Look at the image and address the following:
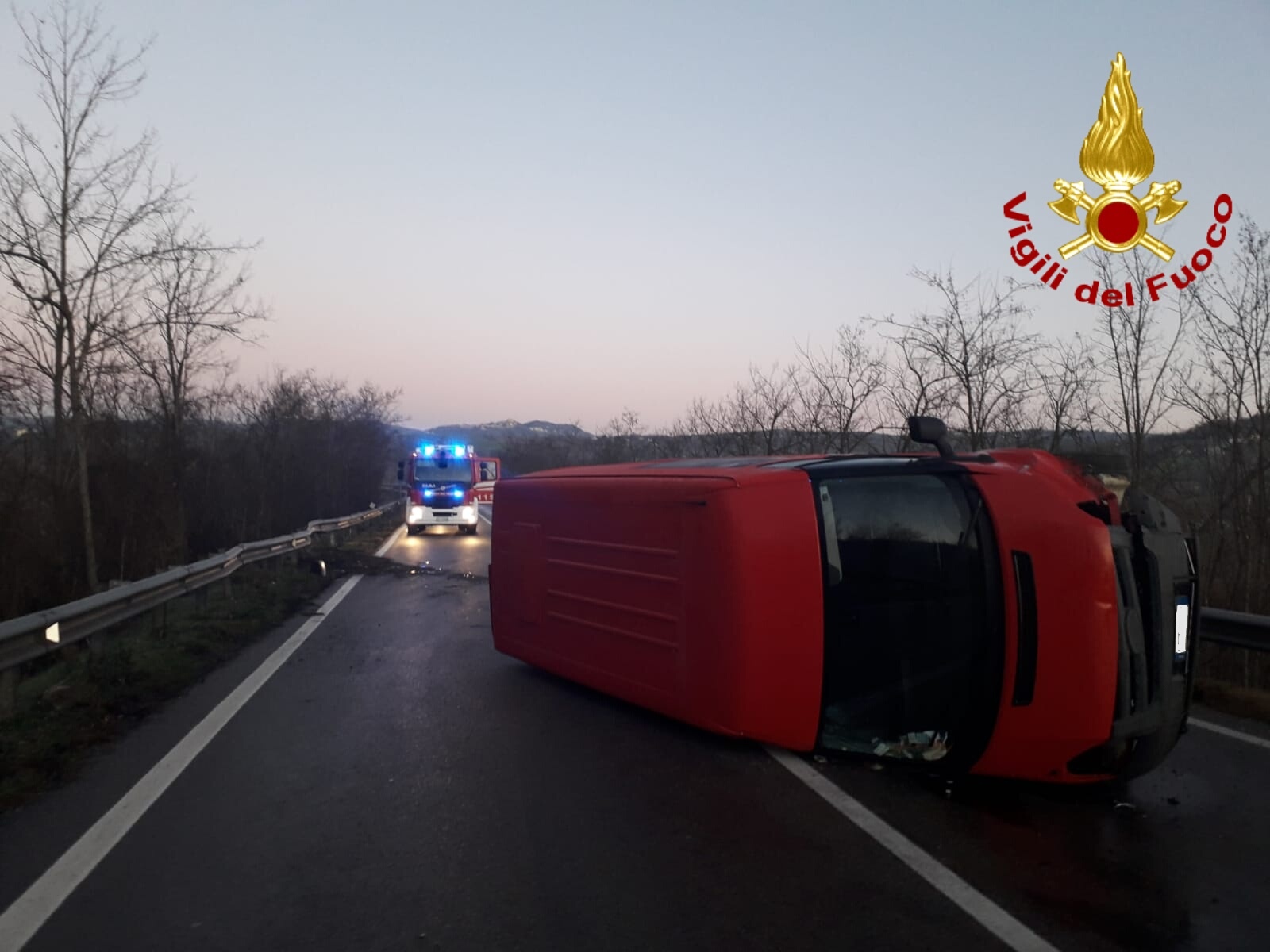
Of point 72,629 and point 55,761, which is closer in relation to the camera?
point 55,761

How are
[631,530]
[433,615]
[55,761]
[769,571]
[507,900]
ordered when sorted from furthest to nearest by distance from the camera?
[433,615] → [631,530] → [55,761] → [769,571] → [507,900]

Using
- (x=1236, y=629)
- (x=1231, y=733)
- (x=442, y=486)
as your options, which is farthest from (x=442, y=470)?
(x=1231, y=733)

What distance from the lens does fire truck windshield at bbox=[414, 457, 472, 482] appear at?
2953 centimetres

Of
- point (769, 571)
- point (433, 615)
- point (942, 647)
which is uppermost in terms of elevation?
point (769, 571)

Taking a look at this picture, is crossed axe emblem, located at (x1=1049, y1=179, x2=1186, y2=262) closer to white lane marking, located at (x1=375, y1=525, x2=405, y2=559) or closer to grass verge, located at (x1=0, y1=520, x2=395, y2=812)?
grass verge, located at (x1=0, y1=520, x2=395, y2=812)

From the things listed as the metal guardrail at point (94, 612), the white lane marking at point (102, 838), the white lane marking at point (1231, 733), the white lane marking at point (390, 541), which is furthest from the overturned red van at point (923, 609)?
the white lane marking at point (390, 541)

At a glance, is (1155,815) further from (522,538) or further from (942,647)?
(522,538)

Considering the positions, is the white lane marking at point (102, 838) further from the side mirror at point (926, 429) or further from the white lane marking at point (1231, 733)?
the white lane marking at point (1231, 733)

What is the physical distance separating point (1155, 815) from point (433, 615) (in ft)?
28.3

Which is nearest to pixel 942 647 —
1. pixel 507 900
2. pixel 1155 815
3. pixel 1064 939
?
pixel 1155 815

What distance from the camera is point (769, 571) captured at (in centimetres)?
507

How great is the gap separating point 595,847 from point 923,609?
6.66ft

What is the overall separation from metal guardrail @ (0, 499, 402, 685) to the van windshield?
5.48m

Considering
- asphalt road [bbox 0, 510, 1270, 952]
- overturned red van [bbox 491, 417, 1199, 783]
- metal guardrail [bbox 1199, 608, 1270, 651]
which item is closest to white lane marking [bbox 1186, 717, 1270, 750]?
asphalt road [bbox 0, 510, 1270, 952]
